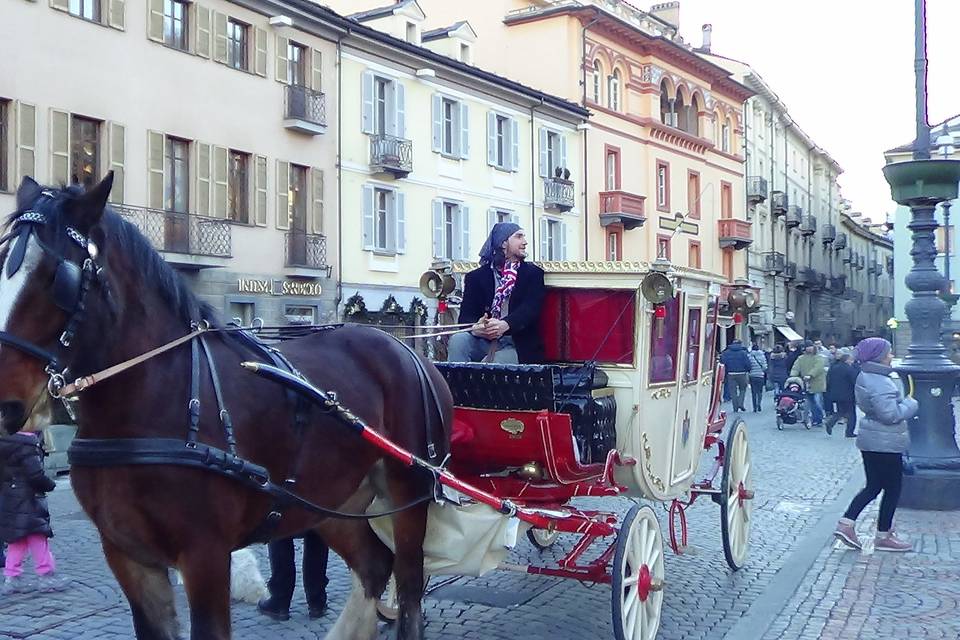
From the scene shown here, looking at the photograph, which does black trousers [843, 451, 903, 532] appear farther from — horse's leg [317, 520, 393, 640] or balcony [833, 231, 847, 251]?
balcony [833, 231, 847, 251]

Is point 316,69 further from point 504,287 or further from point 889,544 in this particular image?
point 504,287

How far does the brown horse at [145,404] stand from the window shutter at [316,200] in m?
20.0

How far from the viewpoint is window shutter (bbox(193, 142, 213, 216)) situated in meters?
21.2

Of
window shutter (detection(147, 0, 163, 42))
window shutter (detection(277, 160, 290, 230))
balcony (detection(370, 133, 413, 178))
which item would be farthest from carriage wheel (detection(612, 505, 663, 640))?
balcony (detection(370, 133, 413, 178))

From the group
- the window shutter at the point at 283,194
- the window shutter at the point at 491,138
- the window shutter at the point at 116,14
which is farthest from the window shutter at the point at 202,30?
the window shutter at the point at 491,138

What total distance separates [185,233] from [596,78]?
1937 centimetres

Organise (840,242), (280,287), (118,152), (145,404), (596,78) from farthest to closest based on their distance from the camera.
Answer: (840,242), (596,78), (280,287), (118,152), (145,404)

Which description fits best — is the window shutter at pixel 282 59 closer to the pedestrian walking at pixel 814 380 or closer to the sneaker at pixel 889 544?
the pedestrian walking at pixel 814 380

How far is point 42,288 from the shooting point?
3242 millimetres

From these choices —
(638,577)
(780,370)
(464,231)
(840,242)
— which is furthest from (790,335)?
(638,577)

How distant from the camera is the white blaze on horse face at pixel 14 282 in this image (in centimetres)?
317

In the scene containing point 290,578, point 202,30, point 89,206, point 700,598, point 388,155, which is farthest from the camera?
point 388,155

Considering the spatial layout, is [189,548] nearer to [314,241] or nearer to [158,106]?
[158,106]

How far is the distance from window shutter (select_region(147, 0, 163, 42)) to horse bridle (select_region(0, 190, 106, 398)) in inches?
721
